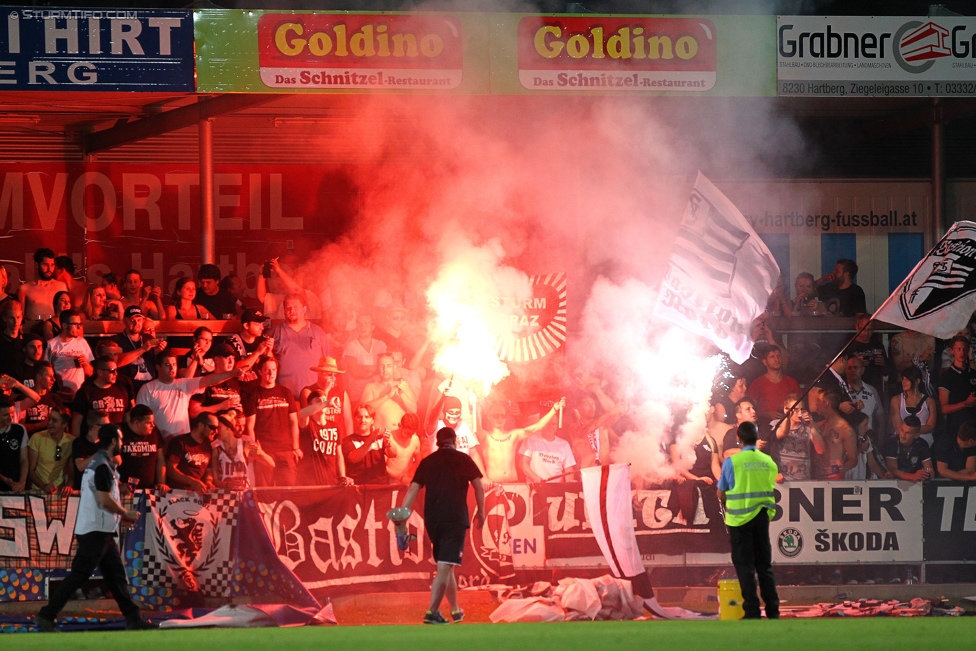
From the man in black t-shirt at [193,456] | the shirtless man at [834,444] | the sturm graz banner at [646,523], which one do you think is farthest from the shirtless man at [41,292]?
the shirtless man at [834,444]

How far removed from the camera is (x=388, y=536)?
9500 millimetres

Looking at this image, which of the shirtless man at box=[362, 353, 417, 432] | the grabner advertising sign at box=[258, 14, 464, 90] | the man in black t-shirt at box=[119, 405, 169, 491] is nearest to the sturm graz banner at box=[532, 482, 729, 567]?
the shirtless man at box=[362, 353, 417, 432]

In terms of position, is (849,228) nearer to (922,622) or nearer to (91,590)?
(922,622)

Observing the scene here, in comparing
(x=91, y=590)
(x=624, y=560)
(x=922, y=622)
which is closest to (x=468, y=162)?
(x=624, y=560)

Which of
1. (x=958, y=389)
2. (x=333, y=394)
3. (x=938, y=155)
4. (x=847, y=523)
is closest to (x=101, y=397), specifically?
(x=333, y=394)

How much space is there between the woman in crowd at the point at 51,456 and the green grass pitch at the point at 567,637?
8.38 feet

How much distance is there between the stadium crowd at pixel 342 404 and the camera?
9.59 metres

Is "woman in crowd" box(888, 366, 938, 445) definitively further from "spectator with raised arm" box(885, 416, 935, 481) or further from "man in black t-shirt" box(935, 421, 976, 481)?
"man in black t-shirt" box(935, 421, 976, 481)

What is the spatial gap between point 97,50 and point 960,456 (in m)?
8.10

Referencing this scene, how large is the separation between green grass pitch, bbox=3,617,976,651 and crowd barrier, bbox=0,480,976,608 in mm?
1852

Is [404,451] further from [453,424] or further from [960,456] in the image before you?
[960,456]

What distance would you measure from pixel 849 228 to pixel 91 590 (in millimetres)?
9700

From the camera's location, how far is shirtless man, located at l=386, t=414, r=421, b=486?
10055 millimetres

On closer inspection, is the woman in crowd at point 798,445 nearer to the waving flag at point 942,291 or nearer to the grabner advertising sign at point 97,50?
the waving flag at point 942,291
